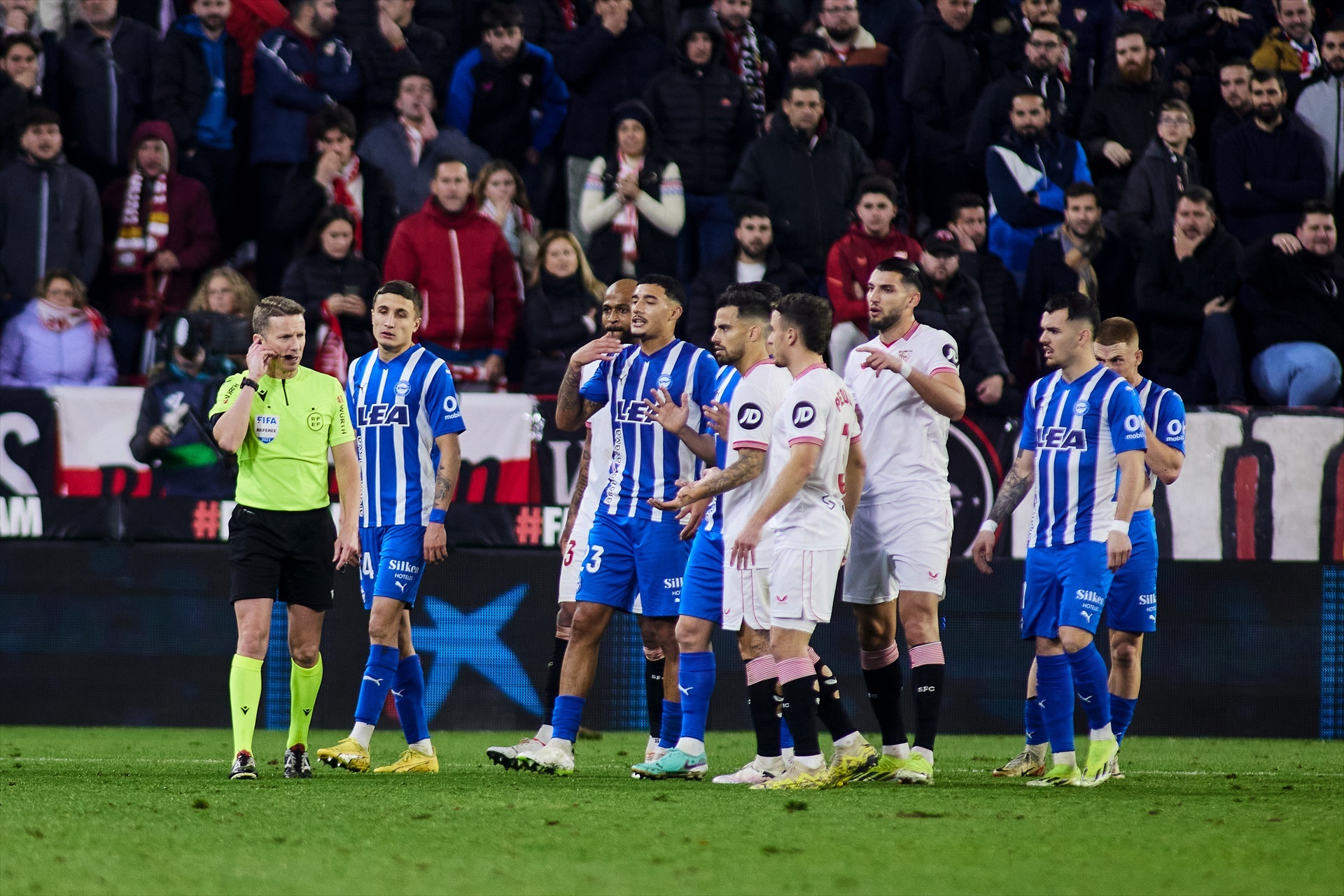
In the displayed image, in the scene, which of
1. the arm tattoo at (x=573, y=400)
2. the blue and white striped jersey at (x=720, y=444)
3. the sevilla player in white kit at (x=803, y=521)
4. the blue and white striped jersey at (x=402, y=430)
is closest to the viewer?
the sevilla player in white kit at (x=803, y=521)

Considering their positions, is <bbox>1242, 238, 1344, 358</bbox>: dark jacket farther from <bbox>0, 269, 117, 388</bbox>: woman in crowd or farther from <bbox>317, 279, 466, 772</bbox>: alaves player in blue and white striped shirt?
<bbox>0, 269, 117, 388</bbox>: woman in crowd

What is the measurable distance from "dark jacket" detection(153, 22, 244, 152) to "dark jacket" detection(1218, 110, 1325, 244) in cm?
839

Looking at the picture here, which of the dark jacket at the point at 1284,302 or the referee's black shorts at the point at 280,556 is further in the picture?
the dark jacket at the point at 1284,302

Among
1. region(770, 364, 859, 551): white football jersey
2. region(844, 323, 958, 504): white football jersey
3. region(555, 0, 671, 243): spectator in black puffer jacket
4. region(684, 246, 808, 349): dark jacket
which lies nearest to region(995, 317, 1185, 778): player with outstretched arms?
region(844, 323, 958, 504): white football jersey

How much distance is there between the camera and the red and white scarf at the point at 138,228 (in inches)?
494

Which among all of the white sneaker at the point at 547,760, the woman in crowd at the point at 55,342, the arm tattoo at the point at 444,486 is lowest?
the white sneaker at the point at 547,760

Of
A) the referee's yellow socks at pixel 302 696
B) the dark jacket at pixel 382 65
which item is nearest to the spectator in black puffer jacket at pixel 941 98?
the dark jacket at pixel 382 65

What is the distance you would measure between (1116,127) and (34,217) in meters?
8.83

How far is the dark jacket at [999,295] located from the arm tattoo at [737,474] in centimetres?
581

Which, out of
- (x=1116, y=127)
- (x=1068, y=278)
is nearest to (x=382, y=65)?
(x=1068, y=278)

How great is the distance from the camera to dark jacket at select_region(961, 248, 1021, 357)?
1244 cm

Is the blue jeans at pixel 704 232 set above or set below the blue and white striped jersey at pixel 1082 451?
above

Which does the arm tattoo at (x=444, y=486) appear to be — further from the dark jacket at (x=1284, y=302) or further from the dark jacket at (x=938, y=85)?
the dark jacket at (x=938, y=85)

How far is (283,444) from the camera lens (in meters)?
7.51
